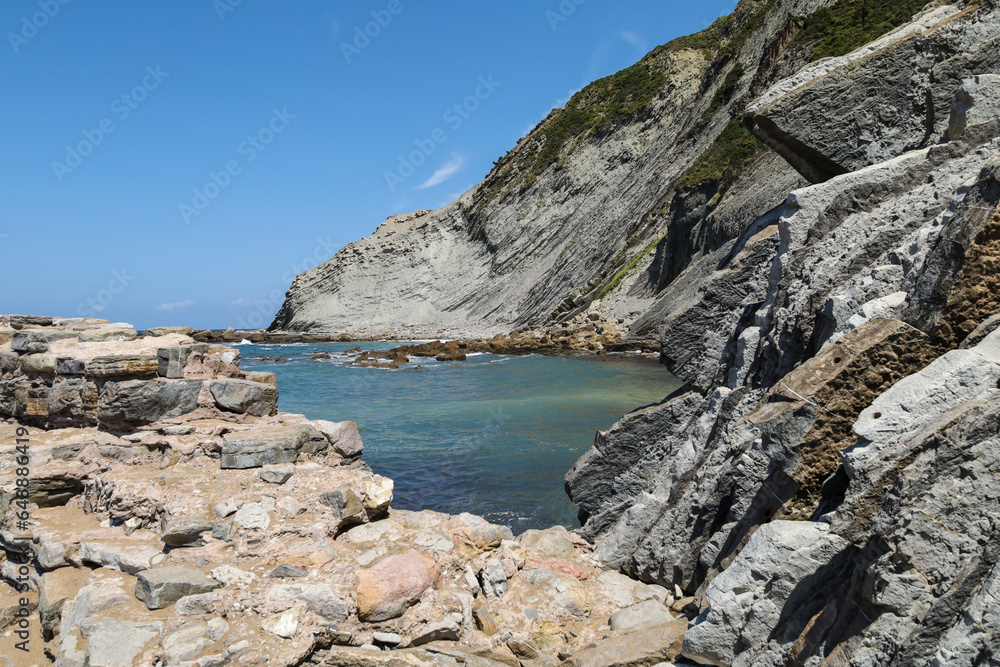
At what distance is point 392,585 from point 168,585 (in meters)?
1.68

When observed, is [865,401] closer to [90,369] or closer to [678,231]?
[90,369]

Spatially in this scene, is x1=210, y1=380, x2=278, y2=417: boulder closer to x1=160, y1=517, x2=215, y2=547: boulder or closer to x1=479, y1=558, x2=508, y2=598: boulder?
x1=160, y1=517, x2=215, y2=547: boulder

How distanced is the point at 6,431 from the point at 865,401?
8563 mm

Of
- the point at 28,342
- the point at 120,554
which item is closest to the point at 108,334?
the point at 28,342

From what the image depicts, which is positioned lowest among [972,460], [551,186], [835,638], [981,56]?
[835,638]

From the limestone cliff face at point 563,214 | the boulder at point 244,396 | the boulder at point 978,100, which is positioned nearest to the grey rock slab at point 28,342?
the boulder at point 244,396

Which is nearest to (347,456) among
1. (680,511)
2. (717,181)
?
(680,511)

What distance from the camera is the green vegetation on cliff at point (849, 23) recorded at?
23641 mm

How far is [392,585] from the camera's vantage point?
5.09m

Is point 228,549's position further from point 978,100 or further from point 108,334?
point 978,100

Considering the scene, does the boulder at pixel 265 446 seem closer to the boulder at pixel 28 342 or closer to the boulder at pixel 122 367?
the boulder at pixel 122 367

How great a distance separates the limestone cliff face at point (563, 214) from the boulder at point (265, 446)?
3051 centimetres

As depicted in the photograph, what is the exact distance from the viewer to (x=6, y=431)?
723 cm

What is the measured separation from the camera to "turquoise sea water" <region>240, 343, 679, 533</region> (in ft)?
33.3
